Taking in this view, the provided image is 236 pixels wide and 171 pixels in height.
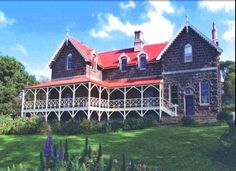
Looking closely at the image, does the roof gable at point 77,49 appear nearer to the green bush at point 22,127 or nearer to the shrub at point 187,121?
the green bush at point 22,127

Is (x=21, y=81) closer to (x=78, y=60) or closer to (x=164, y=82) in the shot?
(x=78, y=60)

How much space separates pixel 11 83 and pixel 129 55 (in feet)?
57.0

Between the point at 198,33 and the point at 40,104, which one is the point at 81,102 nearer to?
the point at 40,104

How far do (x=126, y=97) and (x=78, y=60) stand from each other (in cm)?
665

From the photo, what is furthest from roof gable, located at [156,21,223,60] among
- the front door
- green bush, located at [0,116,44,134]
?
green bush, located at [0,116,44,134]

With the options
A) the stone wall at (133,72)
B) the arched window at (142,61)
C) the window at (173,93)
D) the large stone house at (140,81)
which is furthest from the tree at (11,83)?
the window at (173,93)

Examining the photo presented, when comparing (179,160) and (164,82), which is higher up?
(164,82)

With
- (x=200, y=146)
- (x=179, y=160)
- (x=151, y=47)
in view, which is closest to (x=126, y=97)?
(x=151, y=47)

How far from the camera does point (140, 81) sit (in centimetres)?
3284

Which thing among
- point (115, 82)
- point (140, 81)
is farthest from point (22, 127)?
point (140, 81)

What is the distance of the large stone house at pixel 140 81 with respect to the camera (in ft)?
99.5

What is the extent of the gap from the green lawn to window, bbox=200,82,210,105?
8923 millimetres

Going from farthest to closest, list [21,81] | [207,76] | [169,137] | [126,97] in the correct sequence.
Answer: [21,81], [126,97], [207,76], [169,137]

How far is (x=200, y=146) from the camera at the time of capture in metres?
17.0
